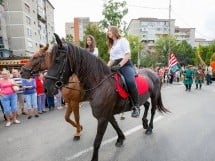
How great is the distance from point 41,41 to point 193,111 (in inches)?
2179

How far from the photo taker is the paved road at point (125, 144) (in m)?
5.02

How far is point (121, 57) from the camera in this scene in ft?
16.1

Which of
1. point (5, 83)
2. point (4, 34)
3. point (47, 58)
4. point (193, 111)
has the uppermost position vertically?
point (4, 34)

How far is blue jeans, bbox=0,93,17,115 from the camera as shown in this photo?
838 cm

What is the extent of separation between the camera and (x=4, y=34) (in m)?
46.6

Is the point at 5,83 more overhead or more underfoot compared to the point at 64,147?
more overhead

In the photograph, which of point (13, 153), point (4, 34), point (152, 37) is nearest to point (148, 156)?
point (13, 153)

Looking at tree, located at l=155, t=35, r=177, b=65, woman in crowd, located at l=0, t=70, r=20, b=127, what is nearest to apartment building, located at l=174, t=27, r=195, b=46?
tree, located at l=155, t=35, r=177, b=65

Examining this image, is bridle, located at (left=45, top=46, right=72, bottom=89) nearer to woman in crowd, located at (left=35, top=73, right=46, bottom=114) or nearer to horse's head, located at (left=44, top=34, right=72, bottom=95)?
horse's head, located at (left=44, top=34, right=72, bottom=95)

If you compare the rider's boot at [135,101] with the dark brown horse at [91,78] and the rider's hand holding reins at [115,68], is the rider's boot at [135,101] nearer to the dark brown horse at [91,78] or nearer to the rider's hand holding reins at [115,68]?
the dark brown horse at [91,78]

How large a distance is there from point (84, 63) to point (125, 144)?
7.39ft

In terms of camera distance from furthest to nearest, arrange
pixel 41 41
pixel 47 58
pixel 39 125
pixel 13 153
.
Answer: pixel 41 41 < pixel 39 125 < pixel 13 153 < pixel 47 58

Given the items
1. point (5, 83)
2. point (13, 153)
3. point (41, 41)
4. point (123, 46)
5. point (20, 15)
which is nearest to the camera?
point (123, 46)

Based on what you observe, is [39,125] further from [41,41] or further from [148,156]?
[41,41]
